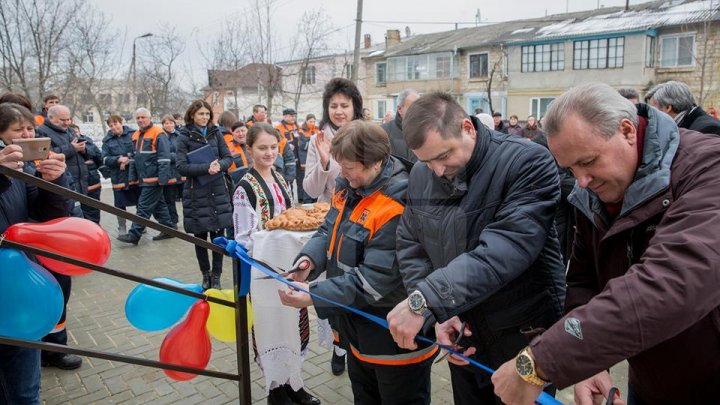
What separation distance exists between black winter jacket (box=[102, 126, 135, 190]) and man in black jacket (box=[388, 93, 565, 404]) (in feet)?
28.2

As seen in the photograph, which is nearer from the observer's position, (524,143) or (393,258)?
(524,143)

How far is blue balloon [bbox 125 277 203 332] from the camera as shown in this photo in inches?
94.8

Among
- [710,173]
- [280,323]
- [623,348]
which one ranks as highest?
[710,173]

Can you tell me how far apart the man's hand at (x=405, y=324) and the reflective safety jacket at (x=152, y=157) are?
7790 millimetres

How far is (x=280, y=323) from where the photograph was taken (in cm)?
358

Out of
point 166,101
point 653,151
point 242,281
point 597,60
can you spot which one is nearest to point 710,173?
point 653,151

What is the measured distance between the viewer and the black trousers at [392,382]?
8.47ft

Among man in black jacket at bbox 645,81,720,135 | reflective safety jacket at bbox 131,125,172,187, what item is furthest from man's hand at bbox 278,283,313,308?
reflective safety jacket at bbox 131,125,172,187

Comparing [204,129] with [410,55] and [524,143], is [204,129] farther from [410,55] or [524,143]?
[410,55]

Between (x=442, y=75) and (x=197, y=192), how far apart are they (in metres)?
34.4

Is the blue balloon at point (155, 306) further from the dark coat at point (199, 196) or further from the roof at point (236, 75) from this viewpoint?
the roof at point (236, 75)

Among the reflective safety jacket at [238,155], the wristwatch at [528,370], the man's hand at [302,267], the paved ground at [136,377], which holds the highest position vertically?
the reflective safety jacket at [238,155]

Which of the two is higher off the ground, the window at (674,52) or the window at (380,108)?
the window at (674,52)

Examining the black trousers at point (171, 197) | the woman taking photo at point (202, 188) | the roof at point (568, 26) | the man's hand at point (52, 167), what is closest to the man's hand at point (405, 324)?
the man's hand at point (52, 167)
